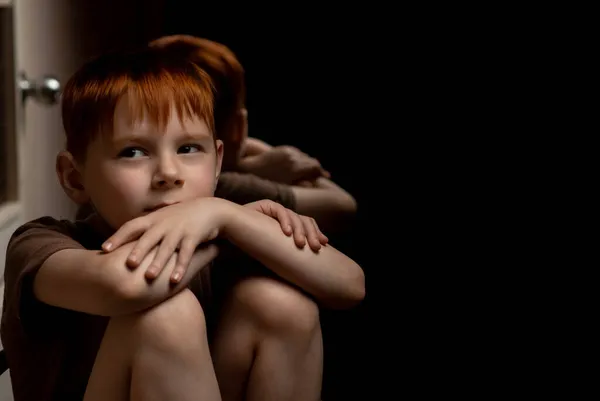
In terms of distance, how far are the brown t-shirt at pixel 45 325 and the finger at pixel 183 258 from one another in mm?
102

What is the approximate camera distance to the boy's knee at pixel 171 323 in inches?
28.1

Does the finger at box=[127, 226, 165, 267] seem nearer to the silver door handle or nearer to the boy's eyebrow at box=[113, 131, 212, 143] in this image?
the boy's eyebrow at box=[113, 131, 212, 143]

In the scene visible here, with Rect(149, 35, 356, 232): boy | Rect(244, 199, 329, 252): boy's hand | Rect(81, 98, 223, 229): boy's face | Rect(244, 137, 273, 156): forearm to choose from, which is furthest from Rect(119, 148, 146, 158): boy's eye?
Rect(244, 137, 273, 156): forearm

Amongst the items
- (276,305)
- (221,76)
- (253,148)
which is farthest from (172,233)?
(253,148)

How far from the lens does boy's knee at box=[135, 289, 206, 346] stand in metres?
0.71

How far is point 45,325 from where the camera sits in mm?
798

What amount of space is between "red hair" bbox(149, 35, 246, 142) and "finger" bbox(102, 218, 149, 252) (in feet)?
1.50

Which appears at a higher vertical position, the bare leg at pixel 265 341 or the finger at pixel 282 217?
the finger at pixel 282 217

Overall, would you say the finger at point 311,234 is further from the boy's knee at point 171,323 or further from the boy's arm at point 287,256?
the boy's knee at point 171,323

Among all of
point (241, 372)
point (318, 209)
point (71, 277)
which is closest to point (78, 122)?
point (71, 277)

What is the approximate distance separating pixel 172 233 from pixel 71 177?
0.51 feet

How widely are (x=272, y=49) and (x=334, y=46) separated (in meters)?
0.12

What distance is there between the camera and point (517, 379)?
1.44 m

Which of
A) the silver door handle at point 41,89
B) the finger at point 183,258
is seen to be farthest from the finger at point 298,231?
the silver door handle at point 41,89
